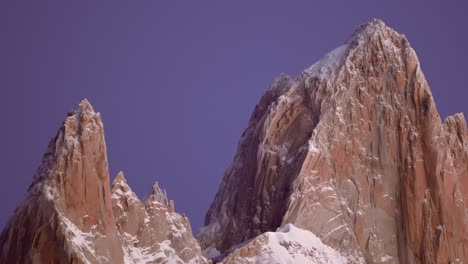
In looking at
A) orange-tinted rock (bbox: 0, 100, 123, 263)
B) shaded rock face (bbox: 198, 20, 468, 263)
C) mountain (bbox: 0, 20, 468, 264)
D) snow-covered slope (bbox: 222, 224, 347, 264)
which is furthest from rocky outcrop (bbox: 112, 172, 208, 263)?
shaded rock face (bbox: 198, 20, 468, 263)

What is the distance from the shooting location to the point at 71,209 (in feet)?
240

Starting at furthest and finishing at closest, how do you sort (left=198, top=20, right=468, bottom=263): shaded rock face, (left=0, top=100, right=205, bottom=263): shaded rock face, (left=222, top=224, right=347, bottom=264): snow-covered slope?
(left=198, top=20, right=468, bottom=263): shaded rock face < (left=222, top=224, right=347, bottom=264): snow-covered slope < (left=0, top=100, right=205, bottom=263): shaded rock face

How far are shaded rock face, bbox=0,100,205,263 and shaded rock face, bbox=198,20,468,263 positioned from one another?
1963 cm

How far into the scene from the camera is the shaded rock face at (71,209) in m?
71.1

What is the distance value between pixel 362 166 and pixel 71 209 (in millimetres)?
30481

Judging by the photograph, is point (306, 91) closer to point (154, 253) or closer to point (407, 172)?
point (407, 172)

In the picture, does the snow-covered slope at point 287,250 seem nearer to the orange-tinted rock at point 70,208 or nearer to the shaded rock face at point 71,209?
the shaded rock face at point 71,209

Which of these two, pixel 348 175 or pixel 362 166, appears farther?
pixel 362 166

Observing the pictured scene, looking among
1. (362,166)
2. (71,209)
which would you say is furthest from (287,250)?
(71,209)

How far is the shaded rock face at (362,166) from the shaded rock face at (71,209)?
19.6 meters

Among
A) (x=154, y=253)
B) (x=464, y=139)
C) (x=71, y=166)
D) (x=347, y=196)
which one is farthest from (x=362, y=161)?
(x=71, y=166)

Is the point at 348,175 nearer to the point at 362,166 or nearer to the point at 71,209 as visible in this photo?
the point at 362,166

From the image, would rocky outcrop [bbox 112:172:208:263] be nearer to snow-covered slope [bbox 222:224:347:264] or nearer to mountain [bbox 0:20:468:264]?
mountain [bbox 0:20:468:264]

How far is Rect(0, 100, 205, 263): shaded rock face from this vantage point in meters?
71.1
